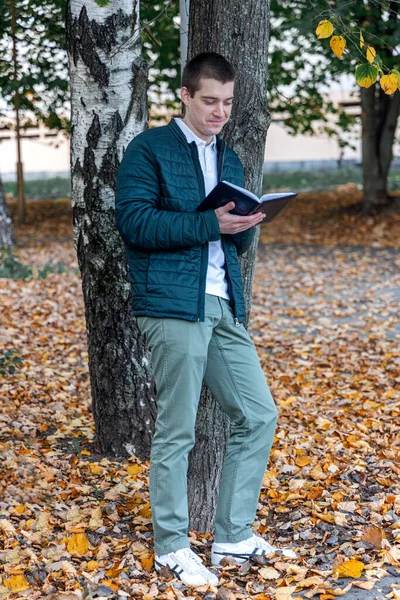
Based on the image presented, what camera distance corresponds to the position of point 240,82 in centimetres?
369

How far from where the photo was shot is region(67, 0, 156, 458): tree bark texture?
4.50 m

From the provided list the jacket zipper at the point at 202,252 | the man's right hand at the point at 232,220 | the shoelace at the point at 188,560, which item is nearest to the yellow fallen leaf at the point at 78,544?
the shoelace at the point at 188,560

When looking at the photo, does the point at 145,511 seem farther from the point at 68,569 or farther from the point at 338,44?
the point at 338,44

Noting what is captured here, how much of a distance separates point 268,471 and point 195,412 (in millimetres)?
1632

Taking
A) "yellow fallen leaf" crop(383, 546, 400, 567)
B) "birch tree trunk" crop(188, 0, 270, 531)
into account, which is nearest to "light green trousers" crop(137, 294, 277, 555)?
"birch tree trunk" crop(188, 0, 270, 531)

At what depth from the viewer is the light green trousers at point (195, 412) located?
126 inches

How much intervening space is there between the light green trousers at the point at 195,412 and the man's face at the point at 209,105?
69cm

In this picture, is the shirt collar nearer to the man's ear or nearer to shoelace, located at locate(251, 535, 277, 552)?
the man's ear

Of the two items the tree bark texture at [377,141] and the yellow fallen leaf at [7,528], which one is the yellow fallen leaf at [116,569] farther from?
the tree bark texture at [377,141]

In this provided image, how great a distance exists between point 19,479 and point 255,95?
2.56m

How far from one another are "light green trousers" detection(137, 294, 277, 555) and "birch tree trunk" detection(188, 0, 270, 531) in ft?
1.24

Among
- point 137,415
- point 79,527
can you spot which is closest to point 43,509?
point 79,527

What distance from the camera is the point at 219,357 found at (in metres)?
3.37

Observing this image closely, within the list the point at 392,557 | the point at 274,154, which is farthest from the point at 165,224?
the point at 274,154
